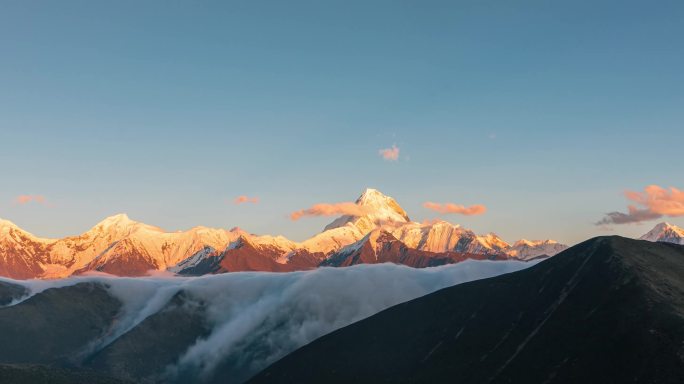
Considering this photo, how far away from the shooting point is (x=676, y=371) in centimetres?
19188

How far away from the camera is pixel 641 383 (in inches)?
7835

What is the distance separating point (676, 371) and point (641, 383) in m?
11.9
